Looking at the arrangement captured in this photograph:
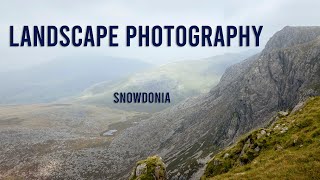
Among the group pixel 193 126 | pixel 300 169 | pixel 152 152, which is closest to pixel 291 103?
pixel 193 126

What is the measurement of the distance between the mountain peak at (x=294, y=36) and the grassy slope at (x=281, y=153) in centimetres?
13658

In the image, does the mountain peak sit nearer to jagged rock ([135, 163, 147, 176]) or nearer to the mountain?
the mountain

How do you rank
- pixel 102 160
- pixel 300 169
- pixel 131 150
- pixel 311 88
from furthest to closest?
1. pixel 131 150
2. pixel 102 160
3. pixel 311 88
4. pixel 300 169

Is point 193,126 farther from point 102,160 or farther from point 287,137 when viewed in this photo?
point 287,137

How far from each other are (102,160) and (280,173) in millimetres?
110696

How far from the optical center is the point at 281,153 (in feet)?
94.8

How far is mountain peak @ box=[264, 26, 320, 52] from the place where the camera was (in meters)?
162

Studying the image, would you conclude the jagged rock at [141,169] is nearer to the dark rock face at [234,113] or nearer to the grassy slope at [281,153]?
the grassy slope at [281,153]

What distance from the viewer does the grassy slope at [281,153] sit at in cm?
2542

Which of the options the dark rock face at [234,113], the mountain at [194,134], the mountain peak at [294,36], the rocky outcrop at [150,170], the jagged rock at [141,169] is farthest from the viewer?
the mountain peak at [294,36]

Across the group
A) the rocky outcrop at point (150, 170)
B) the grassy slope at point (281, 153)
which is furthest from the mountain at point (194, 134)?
the grassy slope at point (281, 153)

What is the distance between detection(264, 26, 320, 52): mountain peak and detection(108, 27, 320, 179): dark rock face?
38.8 m

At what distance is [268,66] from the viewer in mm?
123188

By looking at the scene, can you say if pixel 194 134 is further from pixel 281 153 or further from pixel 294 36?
pixel 281 153
